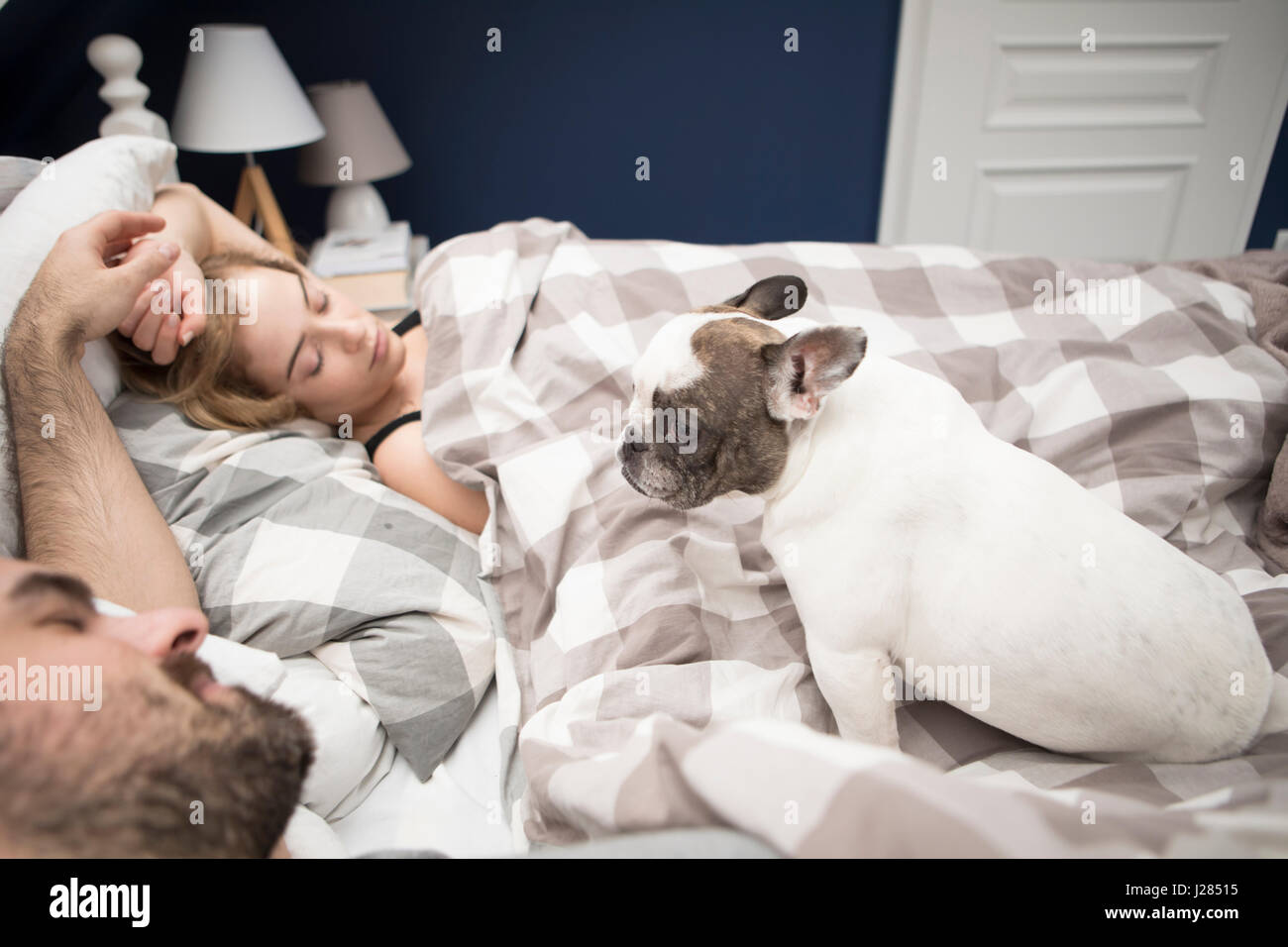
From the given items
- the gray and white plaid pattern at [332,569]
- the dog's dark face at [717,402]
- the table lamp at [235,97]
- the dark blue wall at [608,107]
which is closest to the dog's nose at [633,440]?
the dog's dark face at [717,402]

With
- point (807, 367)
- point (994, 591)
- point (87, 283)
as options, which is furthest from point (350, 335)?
point (994, 591)

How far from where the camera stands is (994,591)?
3.14 ft

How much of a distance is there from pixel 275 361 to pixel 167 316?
8.7 inches

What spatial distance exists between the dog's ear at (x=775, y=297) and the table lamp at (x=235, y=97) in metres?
1.88

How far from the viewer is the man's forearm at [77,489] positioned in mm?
1032

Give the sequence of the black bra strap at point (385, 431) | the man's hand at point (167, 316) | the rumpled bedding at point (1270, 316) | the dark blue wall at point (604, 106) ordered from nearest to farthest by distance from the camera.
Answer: the rumpled bedding at point (1270, 316) → the man's hand at point (167, 316) → the black bra strap at point (385, 431) → the dark blue wall at point (604, 106)

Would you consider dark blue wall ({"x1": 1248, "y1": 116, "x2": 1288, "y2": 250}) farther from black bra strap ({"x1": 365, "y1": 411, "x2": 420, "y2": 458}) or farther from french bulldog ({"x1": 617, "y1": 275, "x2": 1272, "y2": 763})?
black bra strap ({"x1": 365, "y1": 411, "x2": 420, "y2": 458})

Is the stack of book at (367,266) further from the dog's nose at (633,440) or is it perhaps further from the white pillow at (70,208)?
the dog's nose at (633,440)

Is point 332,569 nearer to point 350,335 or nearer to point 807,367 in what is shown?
point 350,335
